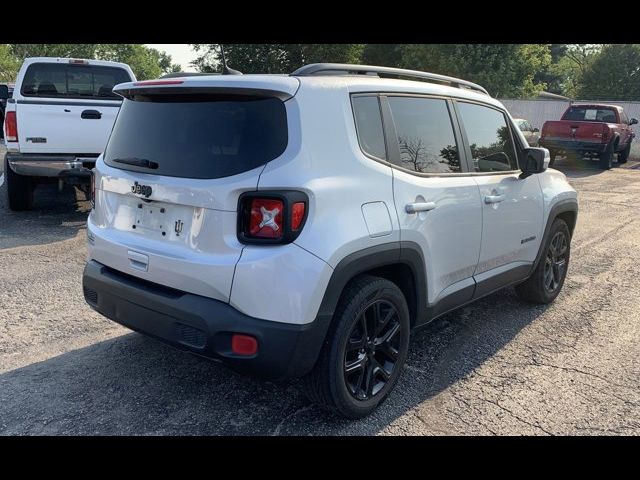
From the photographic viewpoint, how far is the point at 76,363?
146 inches

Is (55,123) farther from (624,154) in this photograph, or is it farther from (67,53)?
(67,53)

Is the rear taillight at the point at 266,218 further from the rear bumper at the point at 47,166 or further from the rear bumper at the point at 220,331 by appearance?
the rear bumper at the point at 47,166

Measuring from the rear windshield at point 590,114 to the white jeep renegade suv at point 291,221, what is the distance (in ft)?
52.0

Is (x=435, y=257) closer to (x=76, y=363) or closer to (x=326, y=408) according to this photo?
(x=326, y=408)

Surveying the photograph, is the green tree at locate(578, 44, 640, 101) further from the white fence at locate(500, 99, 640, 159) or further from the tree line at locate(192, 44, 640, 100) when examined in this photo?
the white fence at locate(500, 99, 640, 159)

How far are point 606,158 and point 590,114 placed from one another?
61.2 inches

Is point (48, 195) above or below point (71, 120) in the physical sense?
below

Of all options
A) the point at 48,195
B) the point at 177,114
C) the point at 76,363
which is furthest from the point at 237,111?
the point at 48,195

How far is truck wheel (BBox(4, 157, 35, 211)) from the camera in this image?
8031 mm

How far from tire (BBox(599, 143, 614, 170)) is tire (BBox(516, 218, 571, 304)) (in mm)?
13378

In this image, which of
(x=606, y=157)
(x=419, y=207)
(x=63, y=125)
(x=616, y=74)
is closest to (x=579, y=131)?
(x=606, y=157)

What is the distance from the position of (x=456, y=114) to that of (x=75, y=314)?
3265mm

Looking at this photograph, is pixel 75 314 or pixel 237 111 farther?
pixel 75 314

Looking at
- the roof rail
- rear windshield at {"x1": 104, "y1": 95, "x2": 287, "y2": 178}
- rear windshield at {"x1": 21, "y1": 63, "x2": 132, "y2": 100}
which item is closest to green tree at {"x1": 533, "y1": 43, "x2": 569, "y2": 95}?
rear windshield at {"x1": 21, "y1": 63, "x2": 132, "y2": 100}
